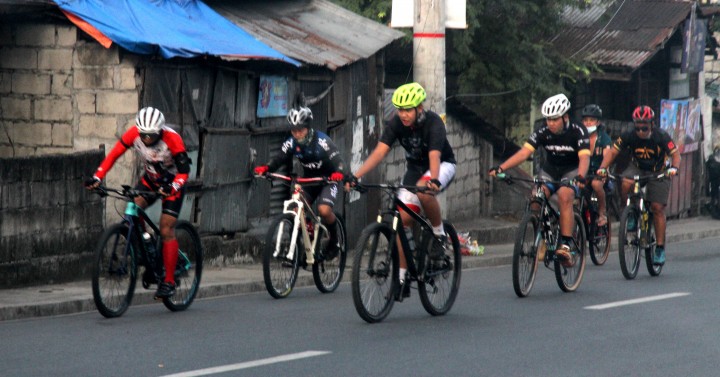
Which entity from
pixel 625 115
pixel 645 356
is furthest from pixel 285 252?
pixel 625 115

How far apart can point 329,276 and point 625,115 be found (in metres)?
18.2

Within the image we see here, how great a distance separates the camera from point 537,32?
2327cm

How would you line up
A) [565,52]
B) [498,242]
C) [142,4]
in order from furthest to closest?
[565,52] → [498,242] → [142,4]

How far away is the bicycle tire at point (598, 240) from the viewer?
1620 cm

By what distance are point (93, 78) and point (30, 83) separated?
90cm

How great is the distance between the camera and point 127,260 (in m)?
10.3

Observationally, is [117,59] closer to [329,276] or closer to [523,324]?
[329,276]

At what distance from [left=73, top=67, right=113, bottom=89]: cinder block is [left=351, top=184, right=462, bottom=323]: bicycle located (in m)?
4.78

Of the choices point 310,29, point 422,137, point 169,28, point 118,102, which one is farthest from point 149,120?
point 310,29

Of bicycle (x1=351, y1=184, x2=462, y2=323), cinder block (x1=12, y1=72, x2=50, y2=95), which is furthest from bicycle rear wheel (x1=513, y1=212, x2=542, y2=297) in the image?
cinder block (x1=12, y1=72, x2=50, y2=95)

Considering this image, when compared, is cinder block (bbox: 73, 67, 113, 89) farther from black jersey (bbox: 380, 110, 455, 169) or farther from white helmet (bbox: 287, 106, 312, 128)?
black jersey (bbox: 380, 110, 455, 169)

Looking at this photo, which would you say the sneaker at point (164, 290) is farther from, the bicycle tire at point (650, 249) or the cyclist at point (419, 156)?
the bicycle tire at point (650, 249)

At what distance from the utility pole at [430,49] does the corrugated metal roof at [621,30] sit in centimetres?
914

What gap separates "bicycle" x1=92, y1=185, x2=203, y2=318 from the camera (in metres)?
10.0
